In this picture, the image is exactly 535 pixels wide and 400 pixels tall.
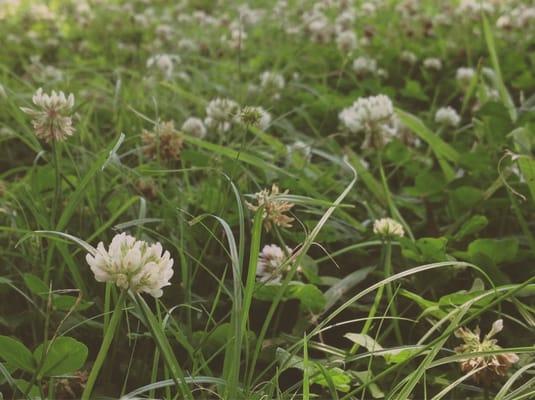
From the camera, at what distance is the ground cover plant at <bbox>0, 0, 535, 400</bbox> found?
0.89m

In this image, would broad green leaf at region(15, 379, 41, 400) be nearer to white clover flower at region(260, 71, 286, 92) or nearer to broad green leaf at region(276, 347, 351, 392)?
broad green leaf at region(276, 347, 351, 392)

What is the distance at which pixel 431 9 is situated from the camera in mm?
3500

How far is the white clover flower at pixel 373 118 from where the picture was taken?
1438 millimetres

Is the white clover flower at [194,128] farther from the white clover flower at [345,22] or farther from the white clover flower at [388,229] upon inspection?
the white clover flower at [345,22]

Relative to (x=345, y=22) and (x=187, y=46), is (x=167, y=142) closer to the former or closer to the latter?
(x=187, y=46)

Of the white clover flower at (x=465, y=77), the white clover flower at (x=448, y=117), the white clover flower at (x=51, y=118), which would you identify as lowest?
the white clover flower at (x=465, y=77)

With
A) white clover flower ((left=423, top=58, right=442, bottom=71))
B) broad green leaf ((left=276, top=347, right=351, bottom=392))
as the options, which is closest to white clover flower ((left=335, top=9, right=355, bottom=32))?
white clover flower ((left=423, top=58, right=442, bottom=71))

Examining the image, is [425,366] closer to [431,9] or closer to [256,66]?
[256,66]

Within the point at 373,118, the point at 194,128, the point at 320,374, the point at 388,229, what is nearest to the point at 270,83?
the point at 194,128

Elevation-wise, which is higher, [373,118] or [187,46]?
[373,118]

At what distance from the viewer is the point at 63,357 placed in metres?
0.84

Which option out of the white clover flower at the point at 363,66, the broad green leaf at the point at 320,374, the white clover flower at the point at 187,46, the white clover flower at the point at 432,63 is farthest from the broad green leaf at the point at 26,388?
the white clover flower at the point at 187,46

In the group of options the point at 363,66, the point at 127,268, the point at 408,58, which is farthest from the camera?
the point at 408,58

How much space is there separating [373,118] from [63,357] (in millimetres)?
783
